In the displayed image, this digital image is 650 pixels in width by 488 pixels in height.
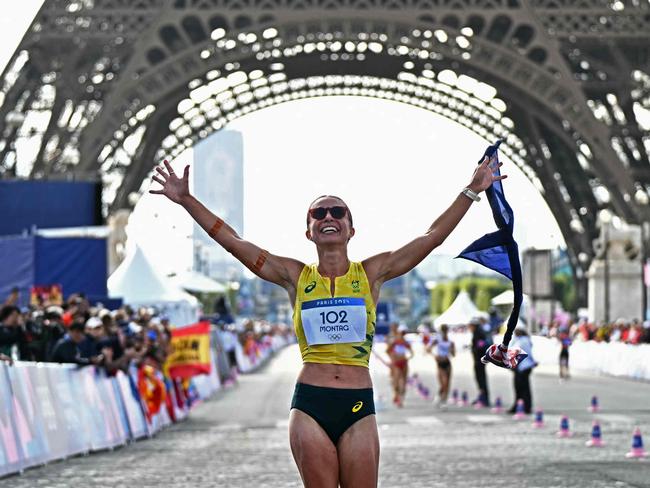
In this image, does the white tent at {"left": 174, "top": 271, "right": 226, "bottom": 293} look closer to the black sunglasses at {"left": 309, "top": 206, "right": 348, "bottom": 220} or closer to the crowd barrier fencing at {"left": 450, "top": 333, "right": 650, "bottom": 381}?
the crowd barrier fencing at {"left": 450, "top": 333, "right": 650, "bottom": 381}

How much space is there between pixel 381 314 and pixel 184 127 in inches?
2309

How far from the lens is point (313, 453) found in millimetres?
8109

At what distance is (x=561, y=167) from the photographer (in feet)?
243

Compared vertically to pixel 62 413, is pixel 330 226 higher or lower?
higher

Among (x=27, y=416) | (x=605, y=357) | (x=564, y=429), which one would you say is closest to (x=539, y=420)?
(x=564, y=429)

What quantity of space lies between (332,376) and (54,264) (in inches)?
906

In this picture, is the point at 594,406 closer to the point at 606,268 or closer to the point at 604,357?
the point at 604,357

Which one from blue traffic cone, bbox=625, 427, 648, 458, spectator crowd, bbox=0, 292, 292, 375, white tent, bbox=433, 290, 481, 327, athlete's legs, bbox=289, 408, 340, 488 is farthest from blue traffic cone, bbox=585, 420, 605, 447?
white tent, bbox=433, 290, 481, 327

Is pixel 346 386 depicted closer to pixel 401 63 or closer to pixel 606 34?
pixel 606 34

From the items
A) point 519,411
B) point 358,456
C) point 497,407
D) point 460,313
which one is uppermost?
point 460,313

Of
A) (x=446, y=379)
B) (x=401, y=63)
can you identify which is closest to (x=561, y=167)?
(x=401, y=63)

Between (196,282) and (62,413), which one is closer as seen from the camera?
(62,413)

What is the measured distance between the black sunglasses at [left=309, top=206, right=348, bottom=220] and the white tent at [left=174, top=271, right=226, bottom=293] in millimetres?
32127

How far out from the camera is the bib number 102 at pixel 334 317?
8.24 metres
